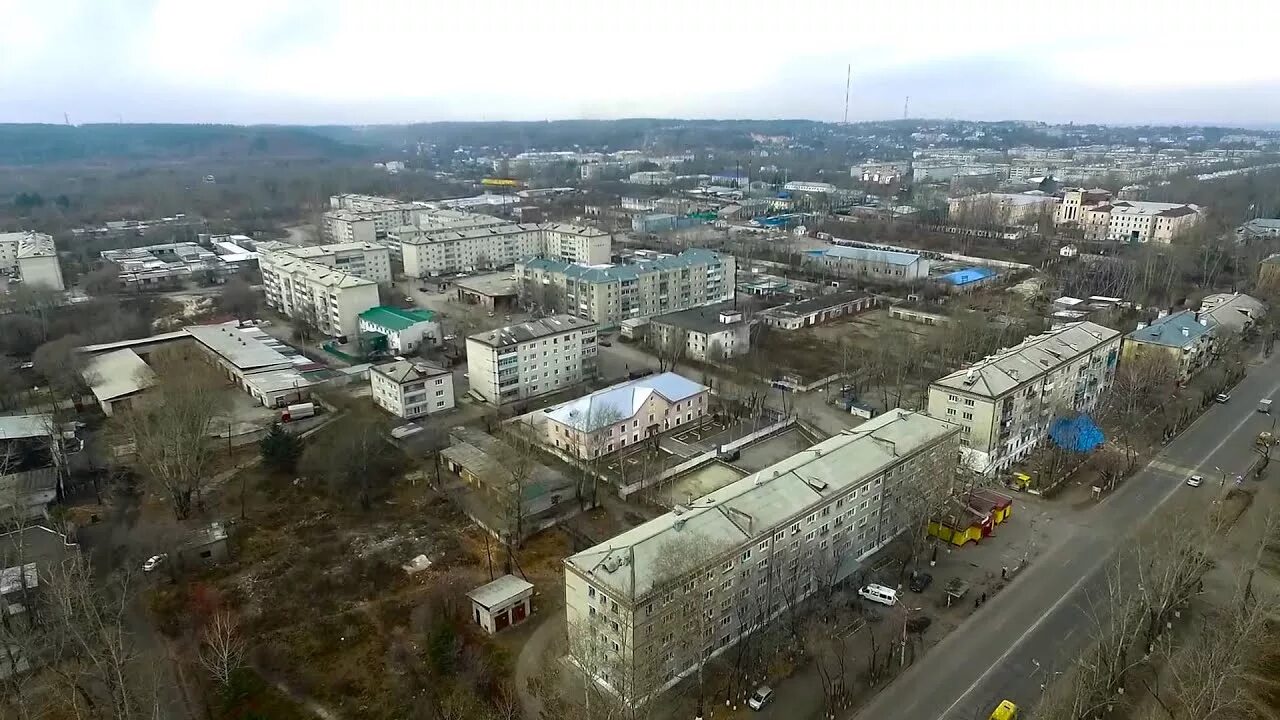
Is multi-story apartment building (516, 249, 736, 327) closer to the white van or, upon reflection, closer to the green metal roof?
the green metal roof

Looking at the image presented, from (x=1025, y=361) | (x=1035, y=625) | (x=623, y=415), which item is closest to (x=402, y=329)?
(x=623, y=415)

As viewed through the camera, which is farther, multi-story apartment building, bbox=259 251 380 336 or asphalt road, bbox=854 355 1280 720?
multi-story apartment building, bbox=259 251 380 336

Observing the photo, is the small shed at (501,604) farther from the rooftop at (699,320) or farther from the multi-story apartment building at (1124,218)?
the multi-story apartment building at (1124,218)

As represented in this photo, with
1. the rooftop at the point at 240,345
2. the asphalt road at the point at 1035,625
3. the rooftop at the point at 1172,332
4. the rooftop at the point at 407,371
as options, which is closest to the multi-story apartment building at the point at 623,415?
the rooftop at the point at 407,371

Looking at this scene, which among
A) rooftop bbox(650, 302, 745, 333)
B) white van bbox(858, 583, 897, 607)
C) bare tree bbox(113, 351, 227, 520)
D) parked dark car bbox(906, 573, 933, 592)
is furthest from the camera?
rooftop bbox(650, 302, 745, 333)

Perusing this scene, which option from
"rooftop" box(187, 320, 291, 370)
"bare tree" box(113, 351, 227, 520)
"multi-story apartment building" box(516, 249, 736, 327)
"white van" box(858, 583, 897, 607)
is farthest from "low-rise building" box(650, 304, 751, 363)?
"bare tree" box(113, 351, 227, 520)
